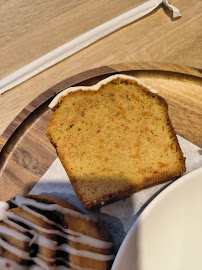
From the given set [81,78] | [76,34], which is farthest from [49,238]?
[76,34]

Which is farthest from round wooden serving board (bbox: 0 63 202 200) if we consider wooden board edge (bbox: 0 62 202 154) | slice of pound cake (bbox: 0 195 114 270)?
slice of pound cake (bbox: 0 195 114 270)

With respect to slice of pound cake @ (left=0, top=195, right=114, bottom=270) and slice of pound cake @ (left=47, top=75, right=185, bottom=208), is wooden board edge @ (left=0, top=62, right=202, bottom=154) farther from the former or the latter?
slice of pound cake @ (left=0, top=195, right=114, bottom=270)

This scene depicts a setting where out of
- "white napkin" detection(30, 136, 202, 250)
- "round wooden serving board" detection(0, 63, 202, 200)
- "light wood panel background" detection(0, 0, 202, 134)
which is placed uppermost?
"light wood panel background" detection(0, 0, 202, 134)

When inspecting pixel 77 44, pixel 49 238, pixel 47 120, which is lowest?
pixel 49 238

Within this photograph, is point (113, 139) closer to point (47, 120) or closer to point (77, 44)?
point (47, 120)

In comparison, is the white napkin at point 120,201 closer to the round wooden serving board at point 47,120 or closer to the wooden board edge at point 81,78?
the round wooden serving board at point 47,120

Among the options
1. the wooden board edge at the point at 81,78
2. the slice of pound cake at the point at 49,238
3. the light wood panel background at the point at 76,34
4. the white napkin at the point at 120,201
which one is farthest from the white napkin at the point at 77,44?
the slice of pound cake at the point at 49,238
